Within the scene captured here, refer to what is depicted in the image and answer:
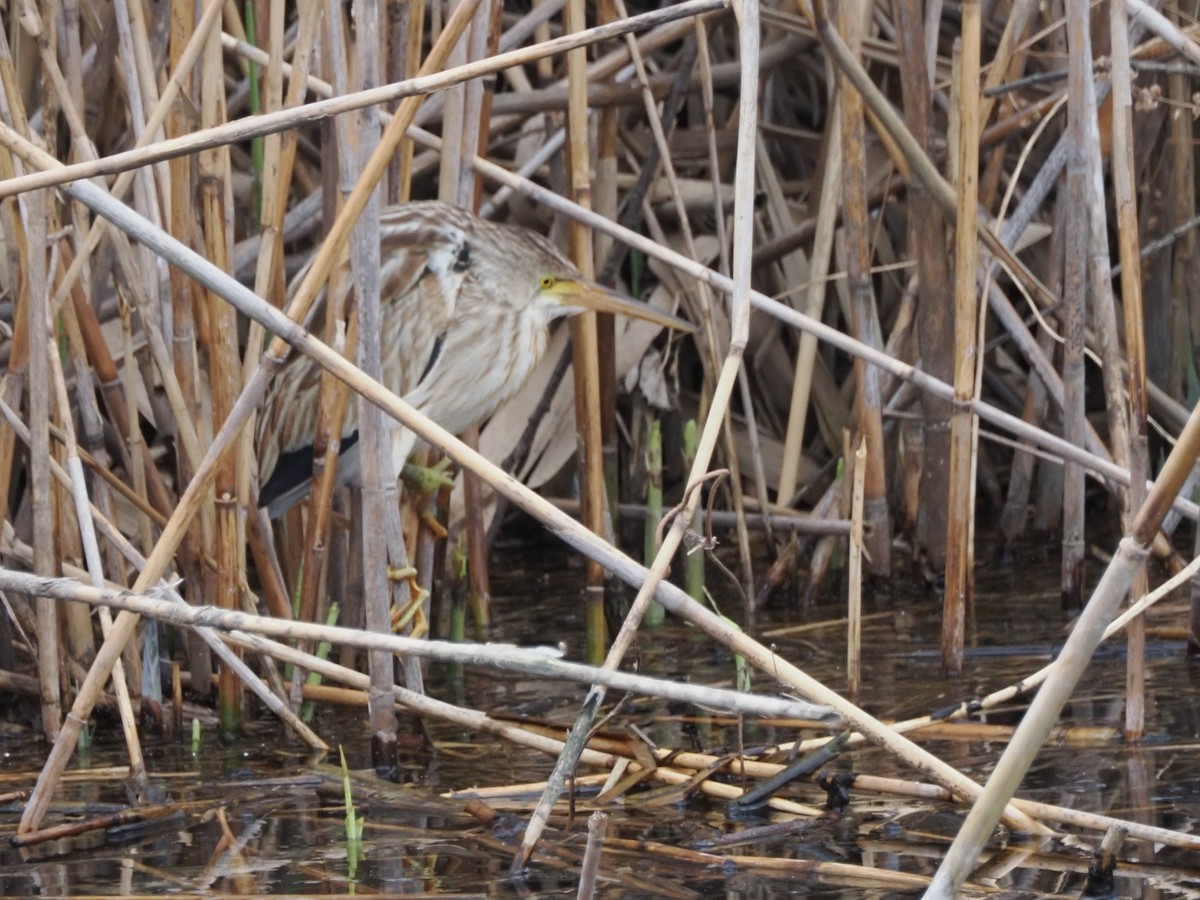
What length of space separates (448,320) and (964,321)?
1149 mm

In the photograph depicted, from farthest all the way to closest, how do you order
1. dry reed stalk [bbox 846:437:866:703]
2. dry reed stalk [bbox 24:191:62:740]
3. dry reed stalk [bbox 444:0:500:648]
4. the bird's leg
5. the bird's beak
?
1. the bird's beak
2. dry reed stalk [bbox 444:0:500:648]
3. the bird's leg
4. dry reed stalk [bbox 846:437:866:703]
5. dry reed stalk [bbox 24:191:62:740]

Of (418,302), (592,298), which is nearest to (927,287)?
(592,298)

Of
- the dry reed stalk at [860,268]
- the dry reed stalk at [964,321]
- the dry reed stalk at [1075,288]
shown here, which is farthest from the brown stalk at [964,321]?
the dry reed stalk at [860,268]

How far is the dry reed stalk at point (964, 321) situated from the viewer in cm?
248

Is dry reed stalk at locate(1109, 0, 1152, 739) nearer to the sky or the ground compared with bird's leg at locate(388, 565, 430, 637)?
nearer to the sky

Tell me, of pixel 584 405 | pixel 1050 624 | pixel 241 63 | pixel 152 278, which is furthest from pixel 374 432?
pixel 241 63

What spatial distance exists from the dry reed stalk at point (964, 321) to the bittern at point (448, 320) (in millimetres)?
954

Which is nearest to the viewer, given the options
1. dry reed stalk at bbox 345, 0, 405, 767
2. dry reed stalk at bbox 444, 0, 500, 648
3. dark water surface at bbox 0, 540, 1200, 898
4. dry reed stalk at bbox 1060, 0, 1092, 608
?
dark water surface at bbox 0, 540, 1200, 898

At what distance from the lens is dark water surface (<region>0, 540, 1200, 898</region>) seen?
1.93 metres

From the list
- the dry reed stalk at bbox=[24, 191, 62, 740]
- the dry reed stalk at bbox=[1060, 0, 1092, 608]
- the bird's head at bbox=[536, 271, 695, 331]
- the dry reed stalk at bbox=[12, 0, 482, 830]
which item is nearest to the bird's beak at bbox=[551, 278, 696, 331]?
the bird's head at bbox=[536, 271, 695, 331]

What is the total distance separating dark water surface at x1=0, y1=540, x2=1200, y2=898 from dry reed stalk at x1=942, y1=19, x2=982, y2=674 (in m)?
0.24

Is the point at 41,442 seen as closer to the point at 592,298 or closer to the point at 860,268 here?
the point at 592,298

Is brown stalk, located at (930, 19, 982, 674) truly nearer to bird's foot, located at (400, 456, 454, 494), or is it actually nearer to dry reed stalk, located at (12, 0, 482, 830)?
dry reed stalk, located at (12, 0, 482, 830)

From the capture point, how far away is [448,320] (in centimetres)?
330
